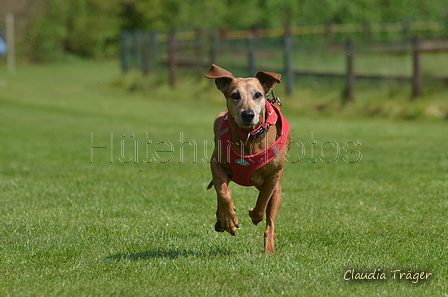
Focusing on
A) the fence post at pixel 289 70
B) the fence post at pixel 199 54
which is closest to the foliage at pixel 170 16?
the fence post at pixel 199 54

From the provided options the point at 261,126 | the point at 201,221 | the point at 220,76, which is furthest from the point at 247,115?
the point at 201,221

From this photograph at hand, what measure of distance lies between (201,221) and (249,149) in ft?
6.01

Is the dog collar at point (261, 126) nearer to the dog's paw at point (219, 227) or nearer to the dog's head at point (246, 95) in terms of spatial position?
the dog's head at point (246, 95)

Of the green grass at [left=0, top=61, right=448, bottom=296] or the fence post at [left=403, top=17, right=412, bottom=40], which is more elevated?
the fence post at [left=403, top=17, right=412, bottom=40]

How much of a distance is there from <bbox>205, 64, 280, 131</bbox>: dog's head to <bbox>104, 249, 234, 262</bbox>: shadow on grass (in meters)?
1.16

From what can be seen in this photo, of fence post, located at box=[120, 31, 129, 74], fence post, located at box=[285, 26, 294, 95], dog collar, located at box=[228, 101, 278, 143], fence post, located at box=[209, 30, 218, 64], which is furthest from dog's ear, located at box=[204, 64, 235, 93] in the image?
fence post, located at box=[120, 31, 129, 74]

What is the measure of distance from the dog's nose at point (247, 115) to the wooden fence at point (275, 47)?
51.8 feet

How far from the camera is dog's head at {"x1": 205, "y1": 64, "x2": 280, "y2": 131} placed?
225 inches

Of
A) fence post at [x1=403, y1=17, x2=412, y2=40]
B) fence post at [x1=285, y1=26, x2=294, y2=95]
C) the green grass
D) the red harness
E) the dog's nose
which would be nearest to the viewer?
the green grass

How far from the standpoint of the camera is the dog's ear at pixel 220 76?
607 centimetres

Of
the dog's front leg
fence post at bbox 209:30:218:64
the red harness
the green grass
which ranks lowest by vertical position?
Result: the green grass

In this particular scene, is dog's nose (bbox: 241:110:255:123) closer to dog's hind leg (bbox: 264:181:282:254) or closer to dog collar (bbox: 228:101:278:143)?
dog collar (bbox: 228:101:278:143)

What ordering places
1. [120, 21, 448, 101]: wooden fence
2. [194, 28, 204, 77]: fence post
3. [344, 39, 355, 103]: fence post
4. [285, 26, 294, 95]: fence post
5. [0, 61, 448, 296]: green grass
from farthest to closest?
[194, 28, 204, 77]: fence post, [285, 26, 294, 95]: fence post, [344, 39, 355, 103]: fence post, [120, 21, 448, 101]: wooden fence, [0, 61, 448, 296]: green grass

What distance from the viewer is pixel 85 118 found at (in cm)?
2256
